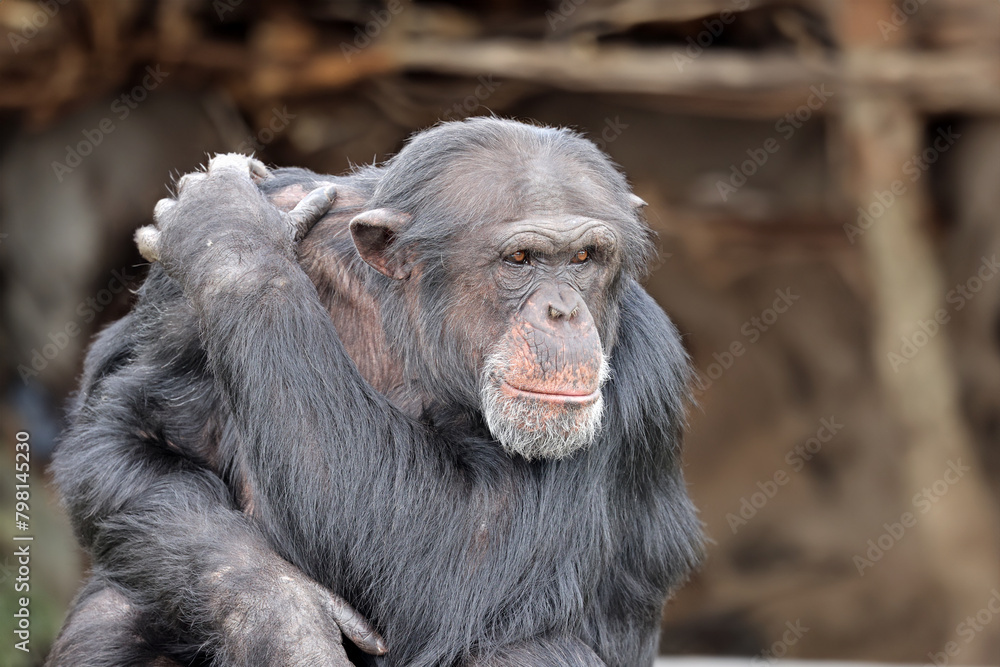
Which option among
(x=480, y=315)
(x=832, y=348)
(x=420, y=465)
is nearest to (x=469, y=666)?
(x=420, y=465)

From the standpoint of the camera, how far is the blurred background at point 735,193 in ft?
32.0

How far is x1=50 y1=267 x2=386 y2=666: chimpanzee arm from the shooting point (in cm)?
400

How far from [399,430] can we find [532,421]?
529mm

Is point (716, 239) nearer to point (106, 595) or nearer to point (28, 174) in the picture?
point (28, 174)

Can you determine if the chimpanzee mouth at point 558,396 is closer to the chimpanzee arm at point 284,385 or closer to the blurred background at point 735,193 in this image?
the chimpanzee arm at point 284,385

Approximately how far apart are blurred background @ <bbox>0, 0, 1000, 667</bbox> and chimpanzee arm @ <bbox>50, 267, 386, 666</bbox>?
155 inches

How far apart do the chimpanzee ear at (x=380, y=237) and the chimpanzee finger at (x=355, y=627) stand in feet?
4.19

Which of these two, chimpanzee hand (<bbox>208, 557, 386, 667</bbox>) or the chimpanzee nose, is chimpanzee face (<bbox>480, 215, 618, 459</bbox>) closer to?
the chimpanzee nose

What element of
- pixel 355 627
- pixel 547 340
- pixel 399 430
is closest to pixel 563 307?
pixel 547 340

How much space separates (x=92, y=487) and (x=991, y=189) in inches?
368

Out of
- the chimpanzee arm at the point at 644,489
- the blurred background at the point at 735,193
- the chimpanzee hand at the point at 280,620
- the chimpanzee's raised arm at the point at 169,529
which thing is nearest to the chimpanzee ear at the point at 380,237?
the chimpanzee's raised arm at the point at 169,529

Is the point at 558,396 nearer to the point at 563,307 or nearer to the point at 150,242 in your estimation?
the point at 563,307

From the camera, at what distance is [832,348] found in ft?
41.5

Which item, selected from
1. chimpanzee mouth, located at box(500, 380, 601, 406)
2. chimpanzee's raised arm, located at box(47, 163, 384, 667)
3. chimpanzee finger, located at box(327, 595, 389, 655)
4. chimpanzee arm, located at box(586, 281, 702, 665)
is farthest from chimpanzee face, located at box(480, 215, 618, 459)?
chimpanzee's raised arm, located at box(47, 163, 384, 667)
